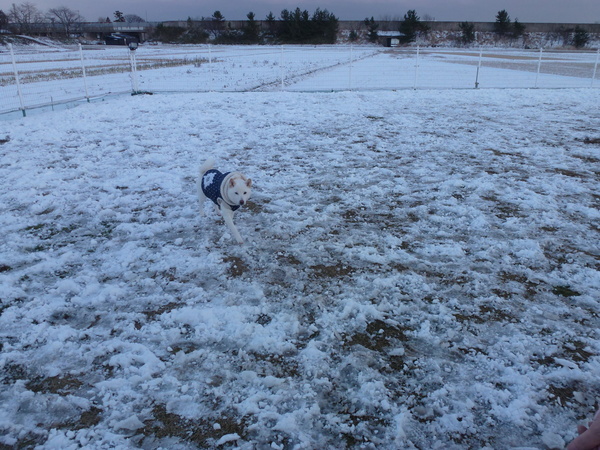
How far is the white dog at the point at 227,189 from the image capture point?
3.85 m

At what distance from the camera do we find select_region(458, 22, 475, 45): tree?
222ft

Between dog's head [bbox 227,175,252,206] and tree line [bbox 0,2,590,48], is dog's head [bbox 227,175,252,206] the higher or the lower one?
the lower one

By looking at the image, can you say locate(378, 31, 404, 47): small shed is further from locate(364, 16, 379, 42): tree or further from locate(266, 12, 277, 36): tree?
locate(266, 12, 277, 36): tree

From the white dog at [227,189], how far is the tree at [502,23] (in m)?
80.9

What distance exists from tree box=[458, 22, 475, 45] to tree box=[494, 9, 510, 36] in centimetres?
412

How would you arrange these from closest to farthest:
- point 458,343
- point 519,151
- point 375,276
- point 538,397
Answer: point 538,397, point 458,343, point 375,276, point 519,151

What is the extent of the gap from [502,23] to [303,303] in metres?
82.3

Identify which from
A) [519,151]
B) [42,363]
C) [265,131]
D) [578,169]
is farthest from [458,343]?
[265,131]

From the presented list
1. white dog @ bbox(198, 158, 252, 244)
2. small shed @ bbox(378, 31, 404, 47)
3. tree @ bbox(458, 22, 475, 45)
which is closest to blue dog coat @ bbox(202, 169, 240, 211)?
white dog @ bbox(198, 158, 252, 244)

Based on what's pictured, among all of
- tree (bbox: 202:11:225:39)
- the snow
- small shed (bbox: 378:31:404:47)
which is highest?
tree (bbox: 202:11:225:39)

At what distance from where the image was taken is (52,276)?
3580mm

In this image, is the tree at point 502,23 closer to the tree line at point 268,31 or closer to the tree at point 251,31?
the tree line at point 268,31

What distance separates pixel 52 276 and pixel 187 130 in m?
6.09

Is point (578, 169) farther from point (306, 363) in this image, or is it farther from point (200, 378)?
point (200, 378)
